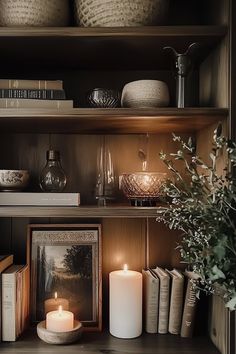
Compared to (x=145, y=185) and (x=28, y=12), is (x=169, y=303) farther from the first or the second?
(x=28, y=12)

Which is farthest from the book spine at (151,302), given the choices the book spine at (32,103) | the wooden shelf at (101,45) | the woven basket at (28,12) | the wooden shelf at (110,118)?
the woven basket at (28,12)

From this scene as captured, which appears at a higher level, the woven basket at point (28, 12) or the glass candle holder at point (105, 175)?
the woven basket at point (28, 12)

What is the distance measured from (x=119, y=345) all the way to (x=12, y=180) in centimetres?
64

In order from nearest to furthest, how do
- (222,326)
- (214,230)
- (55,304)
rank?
(214,230) → (222,326) → (55,304)

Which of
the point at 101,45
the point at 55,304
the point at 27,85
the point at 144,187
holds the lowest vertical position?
the point at 55,304

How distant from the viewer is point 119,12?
4.01 feet

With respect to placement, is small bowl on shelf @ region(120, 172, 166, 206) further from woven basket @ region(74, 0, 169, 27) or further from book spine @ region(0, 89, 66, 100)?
woven basket @ region(74, 0, 169, 27)

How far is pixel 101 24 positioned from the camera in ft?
4.03

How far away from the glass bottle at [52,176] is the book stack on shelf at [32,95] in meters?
0.21

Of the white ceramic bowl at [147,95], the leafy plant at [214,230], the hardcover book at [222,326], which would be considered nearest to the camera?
the leafy plant at [214,230]

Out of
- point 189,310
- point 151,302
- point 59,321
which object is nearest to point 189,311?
point 189,310

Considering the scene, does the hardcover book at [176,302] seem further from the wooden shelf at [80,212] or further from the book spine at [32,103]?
the book spine at [32,103]

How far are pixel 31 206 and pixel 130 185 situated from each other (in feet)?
1.07

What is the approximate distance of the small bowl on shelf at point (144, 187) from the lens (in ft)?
4.32
